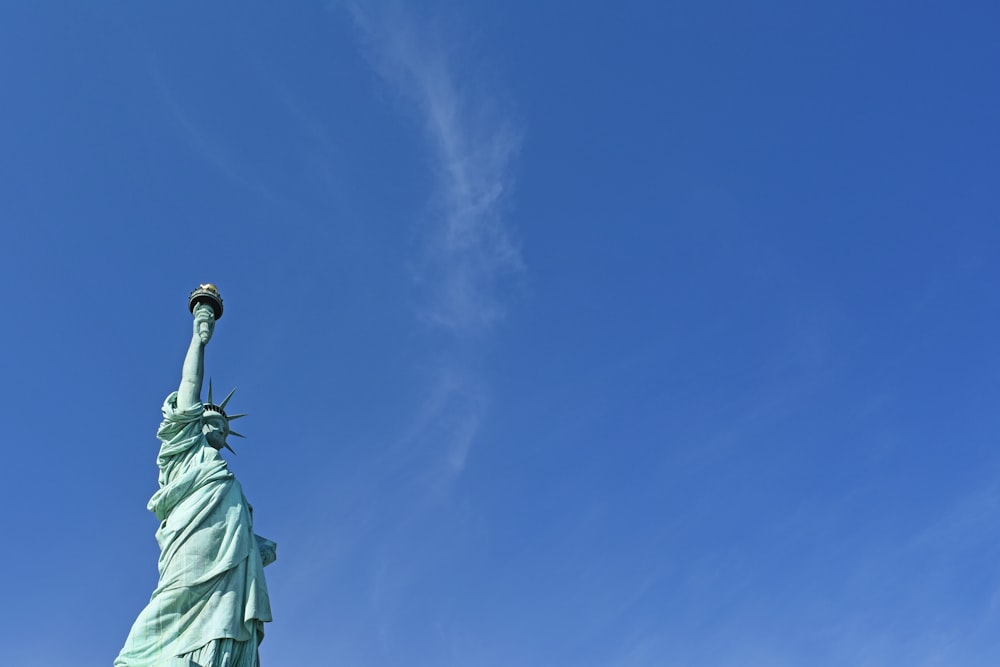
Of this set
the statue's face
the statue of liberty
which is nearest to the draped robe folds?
the statue of liberty

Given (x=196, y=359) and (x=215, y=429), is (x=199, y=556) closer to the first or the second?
(x=215, y=429)

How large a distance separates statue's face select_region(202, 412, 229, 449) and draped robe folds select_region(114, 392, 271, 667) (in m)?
0.41

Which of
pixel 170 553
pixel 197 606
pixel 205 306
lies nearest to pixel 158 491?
→ pixel 170 553

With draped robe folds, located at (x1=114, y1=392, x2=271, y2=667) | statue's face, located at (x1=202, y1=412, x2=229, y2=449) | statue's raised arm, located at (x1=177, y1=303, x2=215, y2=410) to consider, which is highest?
statue's raised arm, located at (x1=177, y1=303, x2=215, y2=410)

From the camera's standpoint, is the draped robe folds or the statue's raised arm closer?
the draped robe folds

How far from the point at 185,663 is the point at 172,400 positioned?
8621 millimetres

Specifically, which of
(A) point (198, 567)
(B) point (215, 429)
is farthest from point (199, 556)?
(B) point (215, 429)

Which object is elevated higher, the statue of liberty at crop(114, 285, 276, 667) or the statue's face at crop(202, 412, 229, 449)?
the statue's face at crop(202, 412, 229, 449)

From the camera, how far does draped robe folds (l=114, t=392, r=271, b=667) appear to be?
25.2 meters

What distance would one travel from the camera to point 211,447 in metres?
29.8

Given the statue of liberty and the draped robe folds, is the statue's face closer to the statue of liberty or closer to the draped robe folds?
the statue of liberty

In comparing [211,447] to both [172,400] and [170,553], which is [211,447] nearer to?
[172,400]

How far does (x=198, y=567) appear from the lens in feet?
86.3

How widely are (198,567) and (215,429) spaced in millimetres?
5206
